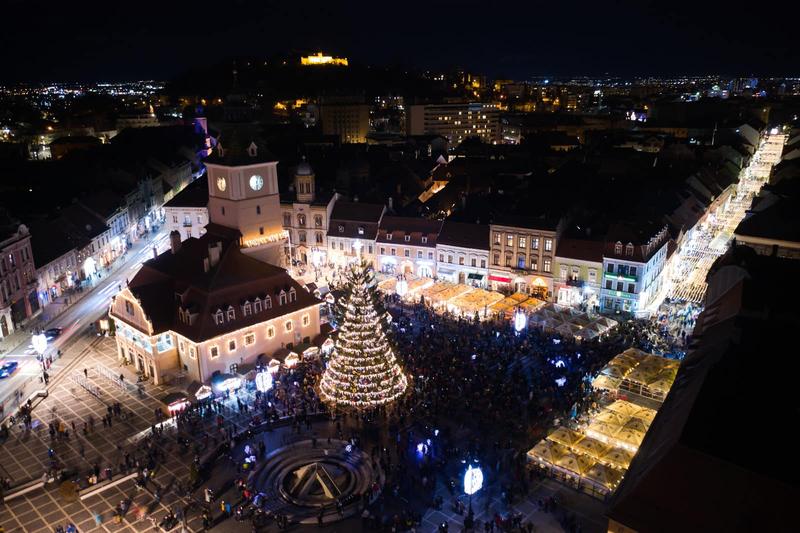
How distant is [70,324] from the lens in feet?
200

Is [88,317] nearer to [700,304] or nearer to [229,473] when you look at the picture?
[229,473]

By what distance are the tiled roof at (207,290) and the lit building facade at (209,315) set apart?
0.07 metres

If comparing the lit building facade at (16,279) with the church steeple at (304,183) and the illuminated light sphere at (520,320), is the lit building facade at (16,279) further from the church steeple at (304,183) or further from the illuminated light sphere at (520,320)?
the illuminated light sphere at (520,320)

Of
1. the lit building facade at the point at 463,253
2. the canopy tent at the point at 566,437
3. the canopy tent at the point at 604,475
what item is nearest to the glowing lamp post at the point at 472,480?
the canopy tent at the point at 566,437

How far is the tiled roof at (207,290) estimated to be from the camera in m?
48.8

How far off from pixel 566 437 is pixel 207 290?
2894 centimetres

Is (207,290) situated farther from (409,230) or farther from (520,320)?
(409,230)

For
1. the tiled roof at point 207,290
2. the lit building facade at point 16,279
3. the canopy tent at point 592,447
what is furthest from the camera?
the lit building facade at point 16,279

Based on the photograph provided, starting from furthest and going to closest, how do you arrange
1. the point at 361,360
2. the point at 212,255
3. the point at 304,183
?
the point at 304,183, the point at 212,255, the point at 361,360

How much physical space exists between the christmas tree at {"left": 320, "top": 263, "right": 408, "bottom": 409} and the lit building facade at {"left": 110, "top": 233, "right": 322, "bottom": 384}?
10.9m

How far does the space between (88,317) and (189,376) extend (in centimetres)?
2023

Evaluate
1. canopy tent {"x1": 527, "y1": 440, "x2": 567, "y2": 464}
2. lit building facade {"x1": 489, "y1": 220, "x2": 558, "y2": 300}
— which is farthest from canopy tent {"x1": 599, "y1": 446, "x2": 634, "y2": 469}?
lit building facade {"x1": 489, "y1": 220, "x2": 558, "y2": 300}

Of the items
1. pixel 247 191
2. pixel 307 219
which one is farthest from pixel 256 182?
pixel 307 219

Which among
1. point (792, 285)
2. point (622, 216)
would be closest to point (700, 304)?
point (622, 216)
